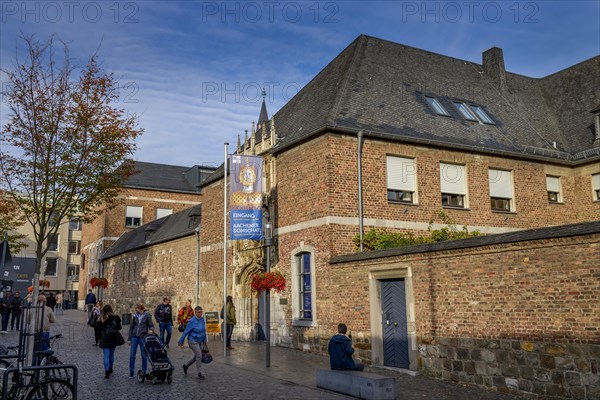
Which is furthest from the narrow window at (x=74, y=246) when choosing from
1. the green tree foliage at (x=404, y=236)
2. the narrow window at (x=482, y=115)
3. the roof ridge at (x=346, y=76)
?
the green tree foliage at (x=404, y=236)

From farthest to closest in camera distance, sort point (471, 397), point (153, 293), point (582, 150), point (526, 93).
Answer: point (153, 293)
point (526, 93)
point (582, 150)
point (471, 397)

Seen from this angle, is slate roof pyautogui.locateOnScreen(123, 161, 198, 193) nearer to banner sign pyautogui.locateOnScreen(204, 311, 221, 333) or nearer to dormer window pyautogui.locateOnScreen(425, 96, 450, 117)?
banner sign pyautogui.locateOnScreen(204, 311, 221, 333)

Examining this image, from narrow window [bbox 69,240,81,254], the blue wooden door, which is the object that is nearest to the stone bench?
the blue wooden door

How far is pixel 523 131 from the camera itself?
2359 centimetres

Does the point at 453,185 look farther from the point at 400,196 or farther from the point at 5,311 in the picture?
the point at 5,311

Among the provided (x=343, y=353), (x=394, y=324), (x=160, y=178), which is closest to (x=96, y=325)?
(x=343, y=353)

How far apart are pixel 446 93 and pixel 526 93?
616 cm

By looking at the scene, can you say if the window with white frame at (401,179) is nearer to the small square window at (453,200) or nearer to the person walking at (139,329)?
the small square window at (453,200)

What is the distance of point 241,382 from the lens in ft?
40.0

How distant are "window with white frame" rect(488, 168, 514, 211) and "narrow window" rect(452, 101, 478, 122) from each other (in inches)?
97.1

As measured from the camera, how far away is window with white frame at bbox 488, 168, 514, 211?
2100 centimetres

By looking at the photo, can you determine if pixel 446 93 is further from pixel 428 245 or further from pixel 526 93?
pixel 428 245

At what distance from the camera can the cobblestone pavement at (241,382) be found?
10695 mm

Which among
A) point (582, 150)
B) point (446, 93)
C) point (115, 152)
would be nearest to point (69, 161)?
point (115, 152)
